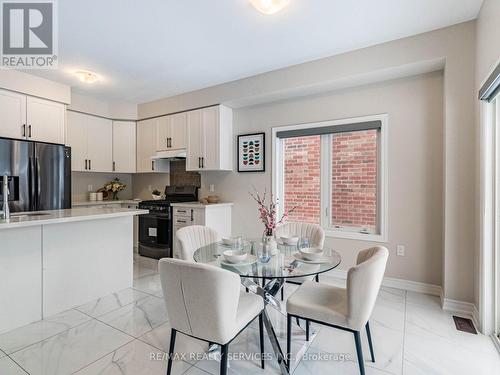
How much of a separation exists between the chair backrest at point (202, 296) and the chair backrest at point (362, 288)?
2.17 ft

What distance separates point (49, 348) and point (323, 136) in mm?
3473

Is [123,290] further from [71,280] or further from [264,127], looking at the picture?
[264,127]

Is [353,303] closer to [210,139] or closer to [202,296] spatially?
[202,296]

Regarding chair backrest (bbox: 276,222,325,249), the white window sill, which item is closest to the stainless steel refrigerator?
chair backrest (bbox: 276,222,325,249)

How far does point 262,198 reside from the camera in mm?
3953

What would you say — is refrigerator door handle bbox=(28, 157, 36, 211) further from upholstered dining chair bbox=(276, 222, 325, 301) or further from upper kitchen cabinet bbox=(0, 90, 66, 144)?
upholstered dining chair bbox=(276, 222, 325, 301)

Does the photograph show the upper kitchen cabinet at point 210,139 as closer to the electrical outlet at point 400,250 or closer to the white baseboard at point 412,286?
the electrical outlet at point 400,250

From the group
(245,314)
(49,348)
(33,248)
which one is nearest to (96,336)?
(49,348)

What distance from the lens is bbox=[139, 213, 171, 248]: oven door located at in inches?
163

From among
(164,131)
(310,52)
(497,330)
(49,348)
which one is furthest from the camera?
(164,131)

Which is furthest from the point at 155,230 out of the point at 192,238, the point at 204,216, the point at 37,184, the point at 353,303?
the point at 353,303

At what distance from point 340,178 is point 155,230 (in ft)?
9.61

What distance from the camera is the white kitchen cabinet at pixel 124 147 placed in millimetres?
4898

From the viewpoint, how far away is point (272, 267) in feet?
5.69
